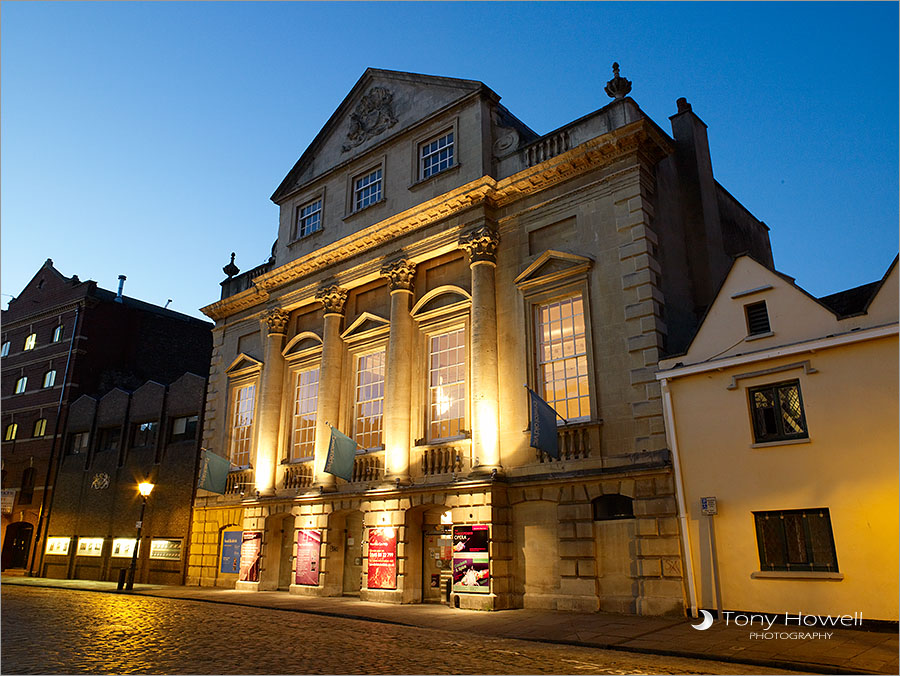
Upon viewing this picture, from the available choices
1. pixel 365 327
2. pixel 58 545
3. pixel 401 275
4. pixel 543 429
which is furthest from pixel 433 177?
pixel 58 545

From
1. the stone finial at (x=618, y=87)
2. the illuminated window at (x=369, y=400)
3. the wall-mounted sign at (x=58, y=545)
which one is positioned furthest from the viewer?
the wall-mounted sign at (x=58, y=545)

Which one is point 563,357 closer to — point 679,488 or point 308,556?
point 679,488

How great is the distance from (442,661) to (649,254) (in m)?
11.7

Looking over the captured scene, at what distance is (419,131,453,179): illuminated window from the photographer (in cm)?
2316

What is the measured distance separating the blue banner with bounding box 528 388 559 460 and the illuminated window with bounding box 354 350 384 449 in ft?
23.8

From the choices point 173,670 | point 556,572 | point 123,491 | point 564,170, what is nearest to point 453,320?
point 564,170

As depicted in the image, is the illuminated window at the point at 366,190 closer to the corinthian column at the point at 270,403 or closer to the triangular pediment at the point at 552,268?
the corinthian column at the point at 270,403

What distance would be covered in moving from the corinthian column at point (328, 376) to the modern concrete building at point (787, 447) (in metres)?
12.2

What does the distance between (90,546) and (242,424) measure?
1185 cm

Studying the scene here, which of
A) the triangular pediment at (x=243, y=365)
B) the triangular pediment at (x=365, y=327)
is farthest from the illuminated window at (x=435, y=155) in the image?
the triangular pediment at (x=243, y=365)

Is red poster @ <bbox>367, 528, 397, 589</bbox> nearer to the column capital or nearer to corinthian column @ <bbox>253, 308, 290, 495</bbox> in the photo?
corinthian column @ <bbox>253, 308, 290, 495</bbox>

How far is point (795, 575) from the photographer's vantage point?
13039 millimetres

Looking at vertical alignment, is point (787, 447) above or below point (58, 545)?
above

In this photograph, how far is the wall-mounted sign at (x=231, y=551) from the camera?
25.2m
